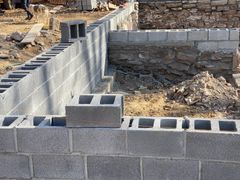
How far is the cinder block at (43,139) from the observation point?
9.05 feet

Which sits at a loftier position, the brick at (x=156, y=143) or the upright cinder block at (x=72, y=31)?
the upright cinder block at (x=72, y=31)

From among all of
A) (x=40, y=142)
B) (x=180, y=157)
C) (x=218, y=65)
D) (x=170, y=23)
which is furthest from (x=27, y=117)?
(x=170, y=23)

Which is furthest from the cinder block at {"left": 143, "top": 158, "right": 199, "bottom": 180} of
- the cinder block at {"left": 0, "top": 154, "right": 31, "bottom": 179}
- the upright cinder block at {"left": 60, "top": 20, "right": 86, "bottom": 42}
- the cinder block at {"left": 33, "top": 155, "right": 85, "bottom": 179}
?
the upright cinder block at {"left": 60, "top": 20, "right": 86, "bottom": 42}

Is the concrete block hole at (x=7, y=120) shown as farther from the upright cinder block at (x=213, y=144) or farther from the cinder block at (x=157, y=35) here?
the cinder block at (x=157, y=35)

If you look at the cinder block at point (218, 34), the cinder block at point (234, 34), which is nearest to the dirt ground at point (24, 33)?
the cinder block at point (218, 34)

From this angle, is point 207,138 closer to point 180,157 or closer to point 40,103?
point 180,157

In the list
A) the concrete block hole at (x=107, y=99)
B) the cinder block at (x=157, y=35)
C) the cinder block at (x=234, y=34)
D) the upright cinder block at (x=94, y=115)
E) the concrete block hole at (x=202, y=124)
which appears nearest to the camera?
the upright cinder block at (x=94, y=115)

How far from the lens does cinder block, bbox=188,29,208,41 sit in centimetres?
753

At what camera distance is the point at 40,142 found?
9.16ft

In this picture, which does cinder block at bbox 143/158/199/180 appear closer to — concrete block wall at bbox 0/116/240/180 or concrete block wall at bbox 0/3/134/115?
concrete block wall at bbox 0/116/240/180

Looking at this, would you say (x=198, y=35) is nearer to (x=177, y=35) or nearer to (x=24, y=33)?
(x=177, y=35)

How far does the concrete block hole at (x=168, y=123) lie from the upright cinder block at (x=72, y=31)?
3.43 meters

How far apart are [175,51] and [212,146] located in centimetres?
523

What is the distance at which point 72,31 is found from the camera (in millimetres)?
6109
